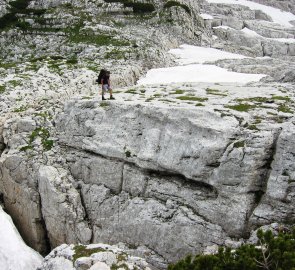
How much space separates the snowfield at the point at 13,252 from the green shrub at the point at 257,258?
1152cm

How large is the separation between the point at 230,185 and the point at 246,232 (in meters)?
2.44

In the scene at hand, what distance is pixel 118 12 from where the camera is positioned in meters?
57.6

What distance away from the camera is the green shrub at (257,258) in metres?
11.9

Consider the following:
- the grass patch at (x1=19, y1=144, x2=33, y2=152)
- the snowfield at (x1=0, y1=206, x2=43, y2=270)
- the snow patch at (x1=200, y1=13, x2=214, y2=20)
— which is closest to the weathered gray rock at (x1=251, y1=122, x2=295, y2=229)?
the snowfield at (x1=0, y1=206, x2=43, y2=270)

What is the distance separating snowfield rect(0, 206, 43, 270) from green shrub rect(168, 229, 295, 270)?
37.8ft

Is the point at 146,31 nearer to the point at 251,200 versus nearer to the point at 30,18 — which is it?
the point at 30,18

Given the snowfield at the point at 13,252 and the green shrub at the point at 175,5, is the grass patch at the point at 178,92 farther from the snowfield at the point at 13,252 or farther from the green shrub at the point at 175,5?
the green shrub at the point at 175,5

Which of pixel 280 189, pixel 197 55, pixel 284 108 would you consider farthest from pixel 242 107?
pixel 197 55

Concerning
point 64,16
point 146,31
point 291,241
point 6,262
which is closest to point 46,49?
point 64,16

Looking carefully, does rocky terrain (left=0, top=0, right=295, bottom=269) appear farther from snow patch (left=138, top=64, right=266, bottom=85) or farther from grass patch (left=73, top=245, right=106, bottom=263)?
snow patch (left=138, top=64, right=266, bottom=85)

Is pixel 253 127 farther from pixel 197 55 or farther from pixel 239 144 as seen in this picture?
pixel 197 55

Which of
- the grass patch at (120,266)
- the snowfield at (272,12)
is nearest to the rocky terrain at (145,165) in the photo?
the grass patch at (120,266)

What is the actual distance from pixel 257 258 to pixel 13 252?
1544 centimetres

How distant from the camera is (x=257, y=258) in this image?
12594 mm
